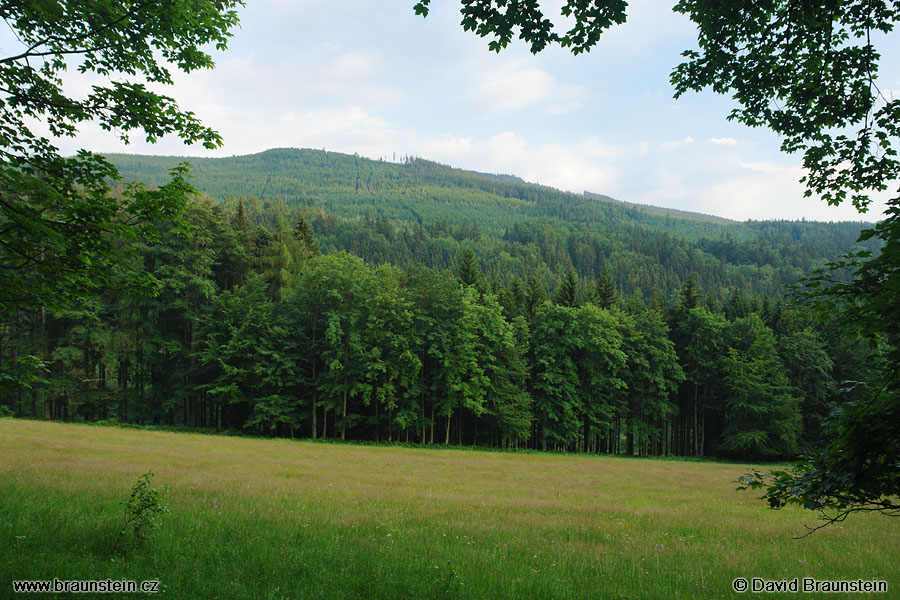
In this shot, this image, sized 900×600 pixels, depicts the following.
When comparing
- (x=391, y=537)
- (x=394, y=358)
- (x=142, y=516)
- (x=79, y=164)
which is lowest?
(x=391, y=537)

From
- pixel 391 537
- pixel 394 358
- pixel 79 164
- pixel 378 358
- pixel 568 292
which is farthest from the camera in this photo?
pixel 568 292

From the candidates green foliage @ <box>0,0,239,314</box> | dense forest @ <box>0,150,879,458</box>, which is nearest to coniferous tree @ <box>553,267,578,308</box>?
dense forest @ <box>0,150,879,458</box>

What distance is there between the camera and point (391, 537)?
891 cm

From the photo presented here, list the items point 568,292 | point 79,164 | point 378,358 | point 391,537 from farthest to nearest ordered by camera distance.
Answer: point 568,292, point 378,358, point 391,537, point 79,164

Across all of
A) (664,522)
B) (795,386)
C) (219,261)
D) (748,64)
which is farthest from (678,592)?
(795,386)

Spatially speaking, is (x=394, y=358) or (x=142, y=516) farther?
(x=394, y=358)

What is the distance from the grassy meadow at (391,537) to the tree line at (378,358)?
70.9 feet

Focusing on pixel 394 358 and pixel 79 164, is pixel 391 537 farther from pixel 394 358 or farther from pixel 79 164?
pixel 394 358

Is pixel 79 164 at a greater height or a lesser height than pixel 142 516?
greater

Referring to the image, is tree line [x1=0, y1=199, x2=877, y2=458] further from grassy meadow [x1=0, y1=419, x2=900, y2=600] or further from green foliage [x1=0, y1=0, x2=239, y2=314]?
green foliage [x1=0, y1=0, x2=239, y2=314]

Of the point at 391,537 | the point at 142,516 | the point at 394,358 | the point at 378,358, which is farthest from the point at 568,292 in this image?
the point at 142,516

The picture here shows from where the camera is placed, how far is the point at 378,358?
3950 cm

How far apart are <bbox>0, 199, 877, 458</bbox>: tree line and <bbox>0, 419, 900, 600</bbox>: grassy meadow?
21.6 metres

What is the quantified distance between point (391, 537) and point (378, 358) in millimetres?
30964
